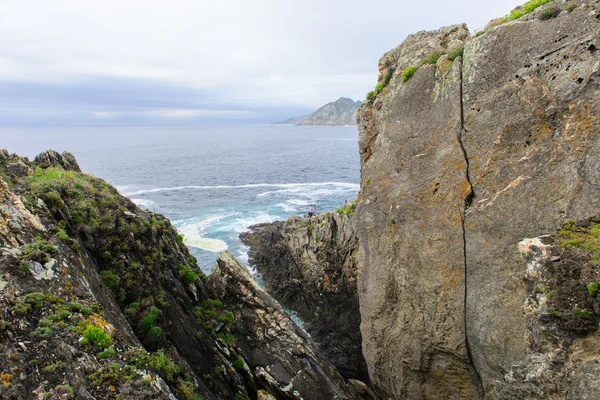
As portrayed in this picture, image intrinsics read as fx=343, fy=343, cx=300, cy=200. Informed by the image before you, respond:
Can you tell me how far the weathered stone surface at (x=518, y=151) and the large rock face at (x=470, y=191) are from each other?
0.04 metres

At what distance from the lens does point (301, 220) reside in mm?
40469

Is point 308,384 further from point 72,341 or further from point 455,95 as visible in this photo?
point 455,95

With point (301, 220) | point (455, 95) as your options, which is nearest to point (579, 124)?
point (455, 95)

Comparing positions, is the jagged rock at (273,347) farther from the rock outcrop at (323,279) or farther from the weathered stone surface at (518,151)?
the rock outcrop at (323,279)

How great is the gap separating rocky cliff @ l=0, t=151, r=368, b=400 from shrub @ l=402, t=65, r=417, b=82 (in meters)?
15.0

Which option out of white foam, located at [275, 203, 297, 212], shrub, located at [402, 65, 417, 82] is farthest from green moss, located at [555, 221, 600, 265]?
white foam, located at [275, 203, 297, 212]

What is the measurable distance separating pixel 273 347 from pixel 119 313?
9.14 metres

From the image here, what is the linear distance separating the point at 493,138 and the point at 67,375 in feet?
54.9

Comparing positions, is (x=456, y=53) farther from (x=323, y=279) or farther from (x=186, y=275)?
(x=323, y=279)

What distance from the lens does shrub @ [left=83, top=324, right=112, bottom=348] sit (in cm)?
874

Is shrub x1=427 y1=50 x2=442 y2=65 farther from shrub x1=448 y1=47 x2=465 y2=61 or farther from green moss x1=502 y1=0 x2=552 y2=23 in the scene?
green moss x1=502 y1=0 x2=552 y2=23

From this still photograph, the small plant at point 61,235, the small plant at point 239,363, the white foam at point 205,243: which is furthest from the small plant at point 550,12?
the white foam at point 205,243

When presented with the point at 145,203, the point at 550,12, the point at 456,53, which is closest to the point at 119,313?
the point at 456,53

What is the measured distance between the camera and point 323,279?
105ft
